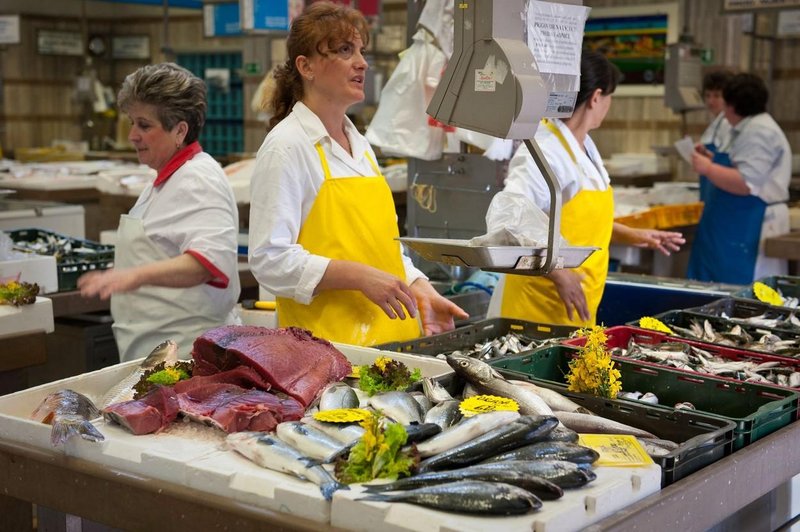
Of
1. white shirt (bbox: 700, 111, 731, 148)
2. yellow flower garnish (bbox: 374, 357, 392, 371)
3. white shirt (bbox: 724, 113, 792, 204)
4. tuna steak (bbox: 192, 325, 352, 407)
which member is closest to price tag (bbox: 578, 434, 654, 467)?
yellow flower garnish (bbox: 374, 357, 392, 371)

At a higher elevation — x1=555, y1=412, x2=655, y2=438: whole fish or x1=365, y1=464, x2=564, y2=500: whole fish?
x1=365, y1=464, x2=564, y2=500: whole fish

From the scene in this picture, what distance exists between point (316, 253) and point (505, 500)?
5.18 ft

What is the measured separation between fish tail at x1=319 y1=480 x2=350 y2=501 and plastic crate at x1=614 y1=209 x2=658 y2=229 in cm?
536

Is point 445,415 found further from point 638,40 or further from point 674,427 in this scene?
point 638,40

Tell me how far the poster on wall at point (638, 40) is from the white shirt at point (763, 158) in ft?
11.4

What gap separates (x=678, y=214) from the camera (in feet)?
25.6

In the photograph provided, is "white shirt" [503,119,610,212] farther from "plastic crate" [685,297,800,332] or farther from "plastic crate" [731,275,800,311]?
"plastic crate" [731,275,800,311]

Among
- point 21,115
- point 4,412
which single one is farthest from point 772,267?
point 21,115

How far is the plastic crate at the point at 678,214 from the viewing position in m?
7.55

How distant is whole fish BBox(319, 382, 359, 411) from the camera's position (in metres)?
2.50

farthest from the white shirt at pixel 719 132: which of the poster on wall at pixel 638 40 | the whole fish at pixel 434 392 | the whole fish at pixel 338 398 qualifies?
the whole fish at pixel 338 398

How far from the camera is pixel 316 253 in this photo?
3.33 meters

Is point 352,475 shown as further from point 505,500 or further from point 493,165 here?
point 493,165

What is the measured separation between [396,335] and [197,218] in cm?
80
